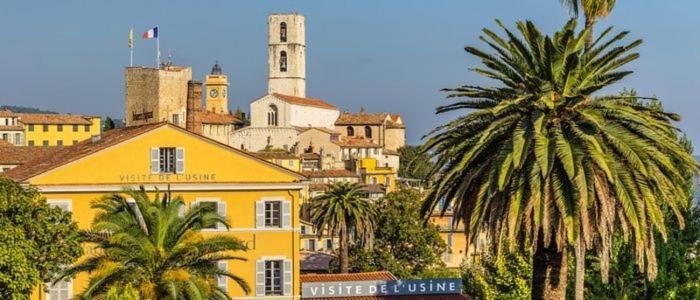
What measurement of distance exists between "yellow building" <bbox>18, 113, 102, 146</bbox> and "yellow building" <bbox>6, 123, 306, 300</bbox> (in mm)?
124400

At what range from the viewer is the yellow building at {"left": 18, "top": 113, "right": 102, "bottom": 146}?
555 ft

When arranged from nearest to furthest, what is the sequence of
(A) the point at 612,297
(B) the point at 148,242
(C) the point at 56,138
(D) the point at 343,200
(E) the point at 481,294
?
(B) the point at 148,242
(A) the point at 612,297
(E) the point at 481,294
(D) the point at 343,200
(C) the point at 56,138

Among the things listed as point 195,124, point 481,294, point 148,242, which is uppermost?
point 195,124

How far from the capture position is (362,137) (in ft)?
616

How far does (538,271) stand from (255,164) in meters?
22.9

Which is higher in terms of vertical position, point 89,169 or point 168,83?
point 168,83

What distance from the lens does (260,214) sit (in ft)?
156

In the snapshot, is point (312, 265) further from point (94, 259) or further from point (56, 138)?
point (56, 138)

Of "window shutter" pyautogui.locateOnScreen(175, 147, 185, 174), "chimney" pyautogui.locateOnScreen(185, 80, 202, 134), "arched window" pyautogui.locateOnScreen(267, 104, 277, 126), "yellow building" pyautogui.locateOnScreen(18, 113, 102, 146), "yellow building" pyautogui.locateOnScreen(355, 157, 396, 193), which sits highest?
"arched window" pyautogui.locateOnScreen(267, 104, 277, 126)

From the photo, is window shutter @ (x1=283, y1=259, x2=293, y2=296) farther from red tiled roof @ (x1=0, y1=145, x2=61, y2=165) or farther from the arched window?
the arched window

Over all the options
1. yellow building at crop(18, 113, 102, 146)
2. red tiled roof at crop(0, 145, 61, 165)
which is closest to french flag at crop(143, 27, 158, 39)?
red tiled roof at crop(0, 145, 61, 165)

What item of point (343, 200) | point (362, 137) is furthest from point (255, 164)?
point (362, 137)

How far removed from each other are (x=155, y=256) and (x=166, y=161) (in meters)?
15.9

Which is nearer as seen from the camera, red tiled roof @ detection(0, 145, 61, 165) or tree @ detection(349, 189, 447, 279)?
tree @ detection(349, 189, 447, 279)
